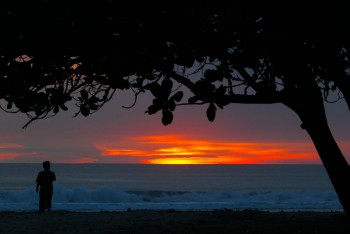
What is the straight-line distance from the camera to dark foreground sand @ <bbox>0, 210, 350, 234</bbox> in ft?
37.8

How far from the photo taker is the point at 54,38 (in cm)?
570

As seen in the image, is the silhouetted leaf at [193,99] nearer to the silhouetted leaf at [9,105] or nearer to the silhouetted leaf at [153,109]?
the silhouetted leaf at [153,109]

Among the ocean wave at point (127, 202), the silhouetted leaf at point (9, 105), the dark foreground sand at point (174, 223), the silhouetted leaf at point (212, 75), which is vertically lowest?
the dark foreground sand at point (174, 223)

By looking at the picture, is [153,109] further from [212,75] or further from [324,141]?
[324,141]

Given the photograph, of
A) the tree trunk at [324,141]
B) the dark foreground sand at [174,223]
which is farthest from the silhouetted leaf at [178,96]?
the dark foreground sand at [174,223]

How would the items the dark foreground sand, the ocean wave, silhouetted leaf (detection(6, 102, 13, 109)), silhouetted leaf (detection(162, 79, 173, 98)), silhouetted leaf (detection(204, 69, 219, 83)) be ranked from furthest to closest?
the ocean wave
the dark foreground sand
silhouetted leaf (detection(6, 102, 13, 109))
silhouetted leaf (detection(204, 69, 219, 83))
silhouetted leaf (detection(162, 79, 173, 98))

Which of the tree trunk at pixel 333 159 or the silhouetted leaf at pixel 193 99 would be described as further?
the tree trunk at pixel 333 159

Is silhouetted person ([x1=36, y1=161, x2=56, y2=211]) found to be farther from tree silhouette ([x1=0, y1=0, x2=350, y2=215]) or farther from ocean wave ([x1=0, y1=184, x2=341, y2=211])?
tree silhouette ([x1=0, y1=0, x2=350, y2=215])

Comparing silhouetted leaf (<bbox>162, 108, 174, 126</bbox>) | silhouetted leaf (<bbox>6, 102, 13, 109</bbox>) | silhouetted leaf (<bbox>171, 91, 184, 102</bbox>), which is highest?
silhouetted leaf (<bbox>6, 102, 13, 109</bbox>)

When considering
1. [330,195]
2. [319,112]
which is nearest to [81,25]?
[319,112]

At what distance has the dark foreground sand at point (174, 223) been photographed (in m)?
11.5

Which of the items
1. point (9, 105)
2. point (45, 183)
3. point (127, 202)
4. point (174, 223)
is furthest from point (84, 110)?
point (127, 202)

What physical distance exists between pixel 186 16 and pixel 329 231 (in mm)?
7211

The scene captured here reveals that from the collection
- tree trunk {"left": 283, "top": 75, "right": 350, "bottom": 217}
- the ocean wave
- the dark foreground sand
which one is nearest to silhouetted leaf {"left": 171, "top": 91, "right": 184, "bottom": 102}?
tree trunk {"left": 283, "top": 75, "right": 350, "bottom": 217}
